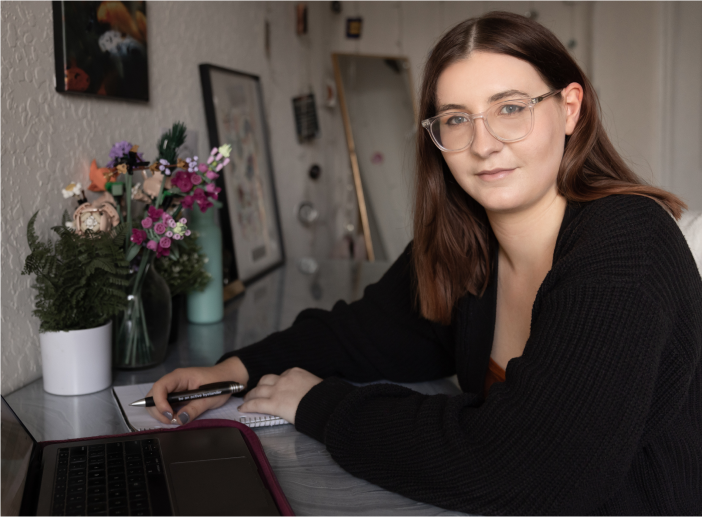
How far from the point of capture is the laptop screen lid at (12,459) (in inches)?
23.3

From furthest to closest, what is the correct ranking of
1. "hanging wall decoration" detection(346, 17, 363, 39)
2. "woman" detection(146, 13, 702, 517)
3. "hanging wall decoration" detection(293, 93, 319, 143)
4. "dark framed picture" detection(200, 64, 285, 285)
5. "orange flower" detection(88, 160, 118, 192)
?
"hanging wall decoration" detection(346, 17, 363, 39) → "hanging wall decoration" detection(293, 93, 319, 143) → "dark framed picture" detection(200, 64, 285, 285) → "orange flower" detection(88, 160, 118, 192) → "woman" detection(146, 13, 702, 517)

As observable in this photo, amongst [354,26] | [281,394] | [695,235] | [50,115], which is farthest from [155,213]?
[354,26]

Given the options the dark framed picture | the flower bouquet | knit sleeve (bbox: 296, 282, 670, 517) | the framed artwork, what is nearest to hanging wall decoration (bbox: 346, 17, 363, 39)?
the dark framed picture

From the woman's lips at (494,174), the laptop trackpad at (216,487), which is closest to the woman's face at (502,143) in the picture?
the woman's lips at (494,174)

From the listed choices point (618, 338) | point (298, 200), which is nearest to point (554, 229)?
point (618, 338)

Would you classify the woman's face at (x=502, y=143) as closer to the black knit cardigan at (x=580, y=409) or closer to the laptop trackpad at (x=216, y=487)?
the black knit cardigan at (x=580, y=409)

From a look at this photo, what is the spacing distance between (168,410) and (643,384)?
66 centimetres

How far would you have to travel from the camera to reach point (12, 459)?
2.13 feet

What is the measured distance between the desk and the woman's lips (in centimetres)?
44

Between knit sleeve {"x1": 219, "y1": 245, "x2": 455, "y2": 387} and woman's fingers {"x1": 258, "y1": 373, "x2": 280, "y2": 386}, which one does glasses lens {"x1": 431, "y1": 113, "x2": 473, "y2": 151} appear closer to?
knit sleeve {"x1": 219, "y1": 245, "x2": 455, "y2": 387}

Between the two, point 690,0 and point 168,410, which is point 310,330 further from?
point 690,0

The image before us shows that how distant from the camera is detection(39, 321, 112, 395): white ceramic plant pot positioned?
3.37 ft

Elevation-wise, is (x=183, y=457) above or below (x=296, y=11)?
below

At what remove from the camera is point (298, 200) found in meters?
3.01
